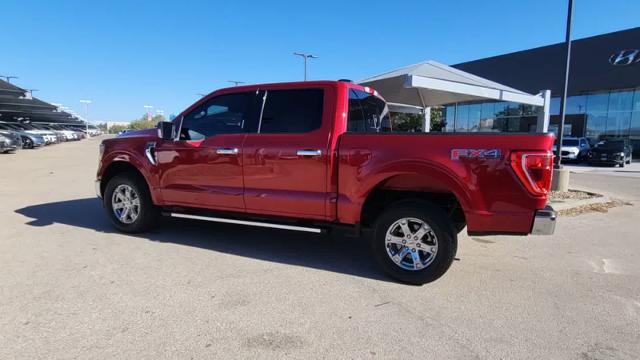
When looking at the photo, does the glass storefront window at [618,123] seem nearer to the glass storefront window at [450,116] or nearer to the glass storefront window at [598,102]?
the glass storefront window at [598,102]

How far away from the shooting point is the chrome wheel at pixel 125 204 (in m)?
5.74

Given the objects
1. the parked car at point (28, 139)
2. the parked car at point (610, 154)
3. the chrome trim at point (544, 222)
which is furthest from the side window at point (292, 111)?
the parked car at point (28, 139)

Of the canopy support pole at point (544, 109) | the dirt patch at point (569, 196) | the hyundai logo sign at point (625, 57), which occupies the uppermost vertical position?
the hyundai logo sign at point (625, 57)

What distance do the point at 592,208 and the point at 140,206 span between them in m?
8.68

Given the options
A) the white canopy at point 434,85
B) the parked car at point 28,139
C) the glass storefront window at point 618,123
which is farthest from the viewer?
the glass storefront window at point 618,123

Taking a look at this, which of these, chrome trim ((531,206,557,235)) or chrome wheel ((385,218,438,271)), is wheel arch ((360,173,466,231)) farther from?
chrome trim ((531,206,557,235))

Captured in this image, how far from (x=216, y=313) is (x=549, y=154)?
319cm

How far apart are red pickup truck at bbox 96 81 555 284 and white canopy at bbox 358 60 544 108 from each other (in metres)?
4.51

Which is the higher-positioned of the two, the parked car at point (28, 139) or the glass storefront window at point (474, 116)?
the glass storefront window at point (474, 116)

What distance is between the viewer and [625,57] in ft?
99.6

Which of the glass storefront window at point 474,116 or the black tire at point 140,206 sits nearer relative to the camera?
the black tire at point 140,206

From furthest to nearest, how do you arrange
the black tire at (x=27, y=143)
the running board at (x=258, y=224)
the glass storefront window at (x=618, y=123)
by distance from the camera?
A: 1. the glass storefront window at (x=618, y=123)
2. the black tire at (x=27, y=143)
3. the running board at (x=258, y=224)

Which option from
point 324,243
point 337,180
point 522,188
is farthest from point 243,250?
point 522,188

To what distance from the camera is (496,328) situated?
10.6ft
